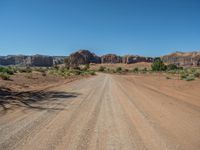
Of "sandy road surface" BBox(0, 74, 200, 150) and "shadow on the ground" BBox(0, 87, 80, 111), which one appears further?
"shadow on the ground" BBox(0, 87, 80, 111)

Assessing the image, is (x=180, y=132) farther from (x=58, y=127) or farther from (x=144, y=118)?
(x=58, y=127)

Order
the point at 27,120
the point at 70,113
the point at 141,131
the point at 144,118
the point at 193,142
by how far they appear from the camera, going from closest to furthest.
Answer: the point at 193,142 < the point at 141,131 < the point at 27,120 < the point at 144,118 < the point at 70,113

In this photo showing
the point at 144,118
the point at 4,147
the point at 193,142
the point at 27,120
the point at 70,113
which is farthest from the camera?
the point at 70,113

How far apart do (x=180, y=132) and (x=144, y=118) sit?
6.88 ft

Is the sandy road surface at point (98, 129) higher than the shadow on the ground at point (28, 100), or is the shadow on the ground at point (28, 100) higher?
the sandy road surface at point (98, 129)

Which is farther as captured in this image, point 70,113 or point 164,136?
point 70,113

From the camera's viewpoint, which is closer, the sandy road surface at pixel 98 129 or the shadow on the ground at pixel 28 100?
the sandy road surface at pixel 98 129

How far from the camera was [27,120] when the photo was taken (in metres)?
8.87

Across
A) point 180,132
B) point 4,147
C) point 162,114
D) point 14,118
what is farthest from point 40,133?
point 162,114

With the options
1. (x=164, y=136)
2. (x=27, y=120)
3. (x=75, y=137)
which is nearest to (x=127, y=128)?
(x=164, y=136)

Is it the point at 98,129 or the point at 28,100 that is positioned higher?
the point at 98,129

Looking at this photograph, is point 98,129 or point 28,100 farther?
point 28,100

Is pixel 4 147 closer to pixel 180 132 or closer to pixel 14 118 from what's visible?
pixel 14 118

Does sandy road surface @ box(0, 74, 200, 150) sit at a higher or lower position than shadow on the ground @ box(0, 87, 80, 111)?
higher
